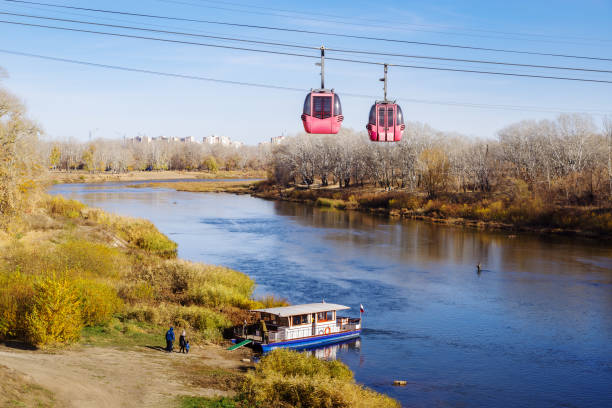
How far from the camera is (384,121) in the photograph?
78.0ft

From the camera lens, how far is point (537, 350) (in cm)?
2638

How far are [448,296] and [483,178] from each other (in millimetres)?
46368

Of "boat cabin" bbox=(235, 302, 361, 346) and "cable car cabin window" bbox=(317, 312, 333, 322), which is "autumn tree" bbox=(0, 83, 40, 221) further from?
"cable car cabin window" bbox=(317, 312, 333, 322)

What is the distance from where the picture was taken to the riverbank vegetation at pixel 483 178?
211 feet

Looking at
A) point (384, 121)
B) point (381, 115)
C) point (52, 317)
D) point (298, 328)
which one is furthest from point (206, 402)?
point (381, 115)

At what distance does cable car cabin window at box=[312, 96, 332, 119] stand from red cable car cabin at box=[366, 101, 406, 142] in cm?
269

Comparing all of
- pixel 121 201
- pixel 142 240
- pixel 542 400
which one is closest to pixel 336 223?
pixel 142 240

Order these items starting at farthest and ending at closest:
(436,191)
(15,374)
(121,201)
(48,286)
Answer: (121,201) < (436,191) < (48,286) < (15,374)

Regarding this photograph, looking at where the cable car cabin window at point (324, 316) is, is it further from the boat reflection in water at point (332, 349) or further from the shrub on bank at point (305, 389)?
the shrub on bank at point (305, 389)

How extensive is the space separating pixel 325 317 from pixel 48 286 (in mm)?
12401

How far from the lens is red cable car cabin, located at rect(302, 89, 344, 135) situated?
2156 cm

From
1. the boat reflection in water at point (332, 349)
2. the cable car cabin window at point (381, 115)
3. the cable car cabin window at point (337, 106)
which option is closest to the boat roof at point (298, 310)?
the boat reflection in water at point (332, 349)

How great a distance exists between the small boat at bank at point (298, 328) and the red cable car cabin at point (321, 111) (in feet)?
30.5

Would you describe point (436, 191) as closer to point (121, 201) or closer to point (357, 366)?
point (121, 201)
